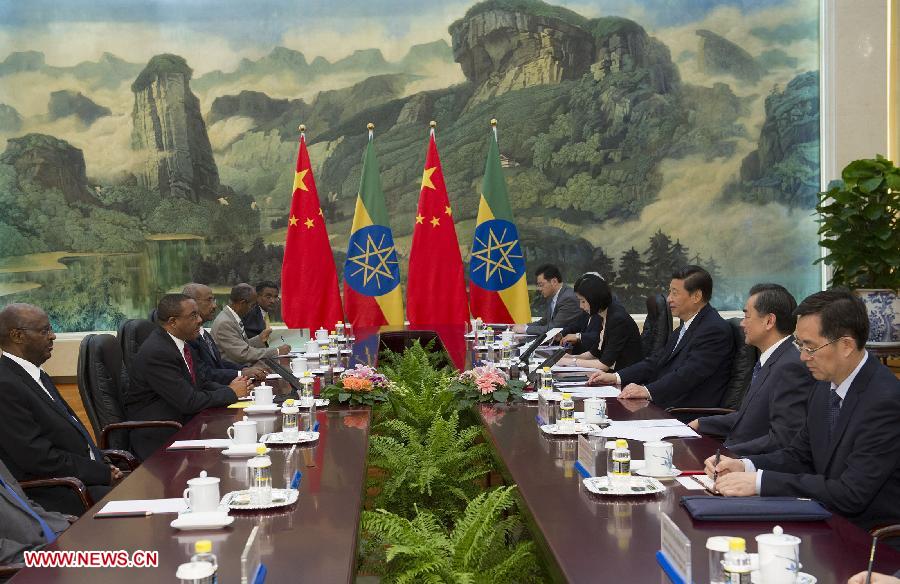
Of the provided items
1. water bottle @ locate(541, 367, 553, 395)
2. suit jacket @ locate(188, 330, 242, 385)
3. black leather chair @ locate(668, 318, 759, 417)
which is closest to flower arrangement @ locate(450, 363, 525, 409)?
water bottle @ locate(541, 367, 553, 395)

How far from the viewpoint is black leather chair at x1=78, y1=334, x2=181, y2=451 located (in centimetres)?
454

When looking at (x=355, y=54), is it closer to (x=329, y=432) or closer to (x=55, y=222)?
(x=55, y=222)

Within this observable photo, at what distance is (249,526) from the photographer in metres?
2.38

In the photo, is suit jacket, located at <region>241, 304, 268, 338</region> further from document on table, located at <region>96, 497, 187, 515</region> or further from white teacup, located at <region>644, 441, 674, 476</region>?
white teacup, located at <region>644, 441, 674, 476</region>

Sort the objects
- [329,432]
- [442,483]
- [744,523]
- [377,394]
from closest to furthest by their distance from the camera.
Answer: [744,523]
[329,432]
[442,483]
[377,394]

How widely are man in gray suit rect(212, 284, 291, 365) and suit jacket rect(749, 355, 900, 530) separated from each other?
4.69 metres

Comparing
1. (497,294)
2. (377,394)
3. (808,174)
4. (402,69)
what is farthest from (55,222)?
(808,174)

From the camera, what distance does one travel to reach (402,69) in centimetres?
1015

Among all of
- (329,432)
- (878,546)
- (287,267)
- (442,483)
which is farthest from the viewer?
(287,267)

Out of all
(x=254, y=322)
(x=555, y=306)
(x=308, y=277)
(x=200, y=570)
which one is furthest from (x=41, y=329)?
(x=555, y=306)

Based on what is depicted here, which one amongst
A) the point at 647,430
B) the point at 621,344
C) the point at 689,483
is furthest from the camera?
the point at 621,344

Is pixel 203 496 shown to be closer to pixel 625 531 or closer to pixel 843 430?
pixel 625 531

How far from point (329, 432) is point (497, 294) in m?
5.04

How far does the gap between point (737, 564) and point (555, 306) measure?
257 inches
